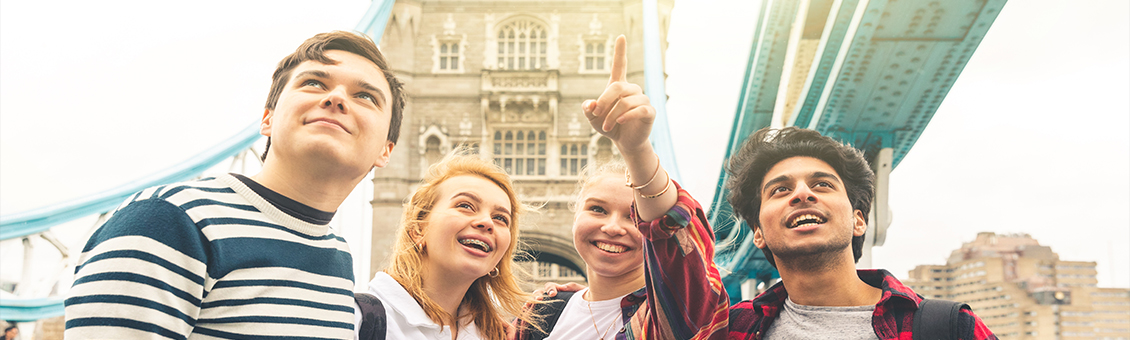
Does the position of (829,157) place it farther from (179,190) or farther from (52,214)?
(52,214)

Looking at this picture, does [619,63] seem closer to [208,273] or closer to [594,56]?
[208,273]

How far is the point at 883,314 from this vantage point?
1388 millimetres

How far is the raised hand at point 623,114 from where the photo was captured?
1.10m

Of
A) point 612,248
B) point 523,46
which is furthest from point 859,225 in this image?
point 523,46

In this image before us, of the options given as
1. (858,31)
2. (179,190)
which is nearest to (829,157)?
(179,190)

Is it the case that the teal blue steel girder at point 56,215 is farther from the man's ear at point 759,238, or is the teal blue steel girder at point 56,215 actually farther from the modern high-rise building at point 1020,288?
the modern high-rise building at point 1020,288

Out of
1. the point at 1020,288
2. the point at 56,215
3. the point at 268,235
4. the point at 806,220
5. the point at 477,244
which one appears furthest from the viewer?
the point at 1020,288

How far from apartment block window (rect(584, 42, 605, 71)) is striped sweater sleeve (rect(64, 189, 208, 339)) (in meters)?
15.3

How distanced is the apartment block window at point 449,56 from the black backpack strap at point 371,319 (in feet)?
49.6

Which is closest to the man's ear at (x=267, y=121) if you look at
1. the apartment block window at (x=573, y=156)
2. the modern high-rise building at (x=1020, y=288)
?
the apartment block window at (x=573, y=156)

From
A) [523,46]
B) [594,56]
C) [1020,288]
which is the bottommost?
→ [1020,288]

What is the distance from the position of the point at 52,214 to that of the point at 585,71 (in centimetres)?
1153

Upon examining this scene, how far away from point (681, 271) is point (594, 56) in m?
15.1

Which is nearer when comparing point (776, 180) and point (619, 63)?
point (619, 63)
